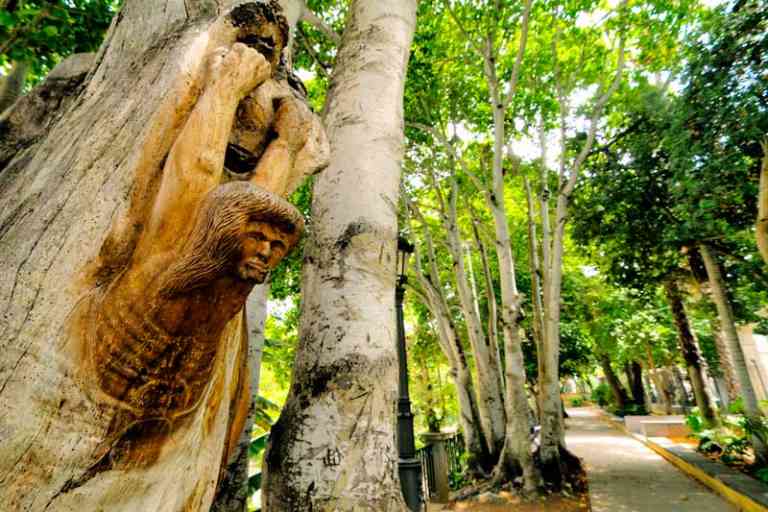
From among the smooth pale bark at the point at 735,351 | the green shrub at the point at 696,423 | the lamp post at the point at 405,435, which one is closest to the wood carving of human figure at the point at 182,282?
the lamp post at the point at 405,435

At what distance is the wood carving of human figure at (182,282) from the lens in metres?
0.88

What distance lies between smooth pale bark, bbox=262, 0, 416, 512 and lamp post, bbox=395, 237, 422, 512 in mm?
3410

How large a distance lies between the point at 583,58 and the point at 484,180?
3.71m

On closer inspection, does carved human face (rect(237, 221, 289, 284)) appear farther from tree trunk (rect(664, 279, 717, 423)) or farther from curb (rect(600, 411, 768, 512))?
tree trunk (rect(664, 279, 717, 423))

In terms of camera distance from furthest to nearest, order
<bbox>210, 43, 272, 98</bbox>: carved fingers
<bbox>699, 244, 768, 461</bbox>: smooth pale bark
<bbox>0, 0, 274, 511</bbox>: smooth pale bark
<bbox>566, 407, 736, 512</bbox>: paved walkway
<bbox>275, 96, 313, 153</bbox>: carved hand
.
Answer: <bbox>699, 244, 768, 461</bbox>: smooth pale bark, <bbox>566, 407, 736, 512</bbox>: paved walkway, <bbox>275, 96, 313, 153</bbox>: carved hand, <bbox>210, 43, 272, 98</bbox>: carved fingers, <bbox>0, 0, 274, 511</bbox>: smooth pale bark

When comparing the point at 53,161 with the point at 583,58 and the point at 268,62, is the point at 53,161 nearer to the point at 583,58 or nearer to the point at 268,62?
the point at 268,62

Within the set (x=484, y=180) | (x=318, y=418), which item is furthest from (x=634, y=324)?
(x=318, y=418)

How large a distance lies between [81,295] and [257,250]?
0.42m

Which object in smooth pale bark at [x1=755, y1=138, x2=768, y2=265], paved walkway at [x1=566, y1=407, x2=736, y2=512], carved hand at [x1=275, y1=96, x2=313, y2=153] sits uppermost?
smooth pale bark at [x1=755, y1=138, x2=768, y2=265]

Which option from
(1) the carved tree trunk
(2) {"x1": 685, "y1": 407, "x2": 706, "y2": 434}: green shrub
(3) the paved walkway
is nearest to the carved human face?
(1) the carved tree trunk

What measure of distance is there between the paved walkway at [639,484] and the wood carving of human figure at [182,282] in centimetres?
774

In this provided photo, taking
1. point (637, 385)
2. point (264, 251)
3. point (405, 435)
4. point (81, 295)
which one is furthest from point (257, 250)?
point (637, 385)

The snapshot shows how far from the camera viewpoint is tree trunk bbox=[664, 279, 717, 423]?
1123 cm

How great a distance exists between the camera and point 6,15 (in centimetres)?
388
